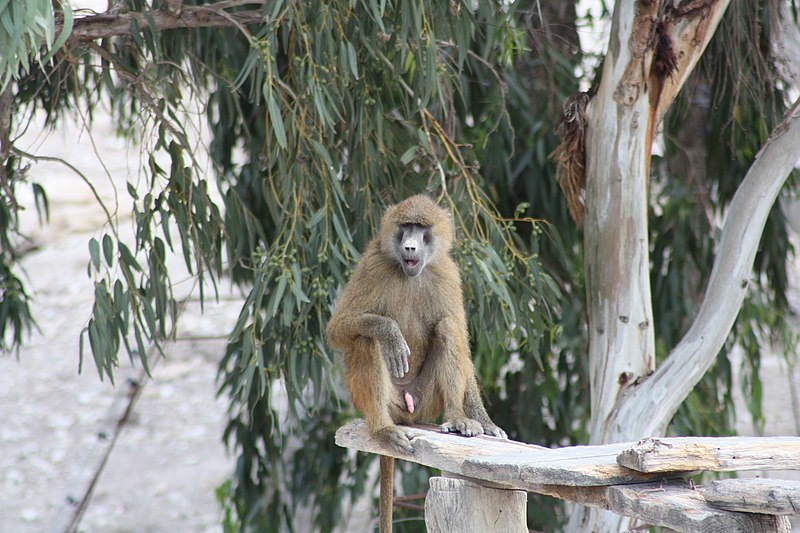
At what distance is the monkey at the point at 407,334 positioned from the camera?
3705mm

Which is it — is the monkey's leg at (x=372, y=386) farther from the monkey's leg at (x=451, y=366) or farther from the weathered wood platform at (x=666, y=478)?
the weathered wood platform at (x=666, y=478)

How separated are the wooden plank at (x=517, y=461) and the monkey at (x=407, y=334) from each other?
167 millimetres

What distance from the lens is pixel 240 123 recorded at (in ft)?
19.7

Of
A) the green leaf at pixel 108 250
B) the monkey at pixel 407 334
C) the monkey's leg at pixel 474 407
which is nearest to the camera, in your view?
the monkey at pixel 407 334

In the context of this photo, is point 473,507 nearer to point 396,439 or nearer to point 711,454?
point 396,439

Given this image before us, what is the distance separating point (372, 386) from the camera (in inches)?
146

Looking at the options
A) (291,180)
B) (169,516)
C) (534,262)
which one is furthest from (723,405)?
(169,516)

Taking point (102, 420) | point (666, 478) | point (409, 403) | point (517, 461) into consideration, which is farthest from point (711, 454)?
point (102, 420)

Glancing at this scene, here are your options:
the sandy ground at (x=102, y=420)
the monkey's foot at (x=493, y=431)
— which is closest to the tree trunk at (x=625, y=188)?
the monkey's foot at (x=493, y=431)

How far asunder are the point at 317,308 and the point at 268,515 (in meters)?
2.30

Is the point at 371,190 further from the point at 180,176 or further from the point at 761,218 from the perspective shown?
the point at 761,218

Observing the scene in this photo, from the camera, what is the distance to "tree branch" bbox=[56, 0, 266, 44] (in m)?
4.43

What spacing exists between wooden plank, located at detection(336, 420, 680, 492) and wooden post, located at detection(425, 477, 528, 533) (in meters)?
0.07

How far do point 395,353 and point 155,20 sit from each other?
196cm
